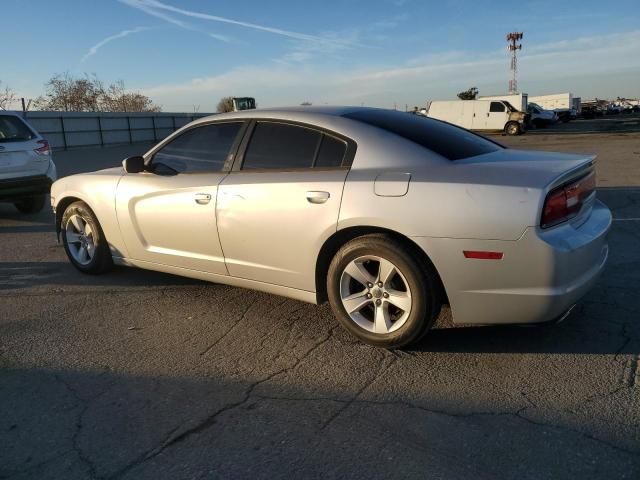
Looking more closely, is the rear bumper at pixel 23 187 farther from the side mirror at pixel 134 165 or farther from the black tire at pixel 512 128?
the black tire at pixel 512 128

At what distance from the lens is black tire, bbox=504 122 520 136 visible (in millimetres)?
33031

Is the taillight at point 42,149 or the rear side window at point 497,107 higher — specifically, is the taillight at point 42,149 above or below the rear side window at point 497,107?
below

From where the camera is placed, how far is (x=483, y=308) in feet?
10.3

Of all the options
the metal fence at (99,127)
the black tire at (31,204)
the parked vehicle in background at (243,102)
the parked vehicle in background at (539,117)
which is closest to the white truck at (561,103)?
the parked vehicle in background at (539,117)

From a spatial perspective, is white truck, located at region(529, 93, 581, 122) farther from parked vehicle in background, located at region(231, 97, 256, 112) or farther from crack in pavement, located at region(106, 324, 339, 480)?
crack in pavement, located at region(106, 324, 339, 480)

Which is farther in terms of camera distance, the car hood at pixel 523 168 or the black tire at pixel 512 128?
the black tire at pixel 512 128

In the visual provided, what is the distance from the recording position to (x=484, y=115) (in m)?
34.2

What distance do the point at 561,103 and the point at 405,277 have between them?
62.8 metres

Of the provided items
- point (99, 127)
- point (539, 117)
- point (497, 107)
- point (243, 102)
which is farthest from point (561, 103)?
point (99, 127)

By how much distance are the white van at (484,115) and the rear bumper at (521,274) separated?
31.2 meters

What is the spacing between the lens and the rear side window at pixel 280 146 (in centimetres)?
378

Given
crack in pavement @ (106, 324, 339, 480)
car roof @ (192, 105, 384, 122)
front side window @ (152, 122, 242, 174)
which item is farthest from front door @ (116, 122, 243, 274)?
crack in pavement @ (106, 324, 339, 480)

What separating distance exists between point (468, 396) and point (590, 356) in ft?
3.08

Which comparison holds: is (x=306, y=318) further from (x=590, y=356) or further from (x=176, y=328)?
(x=590, y=356)
